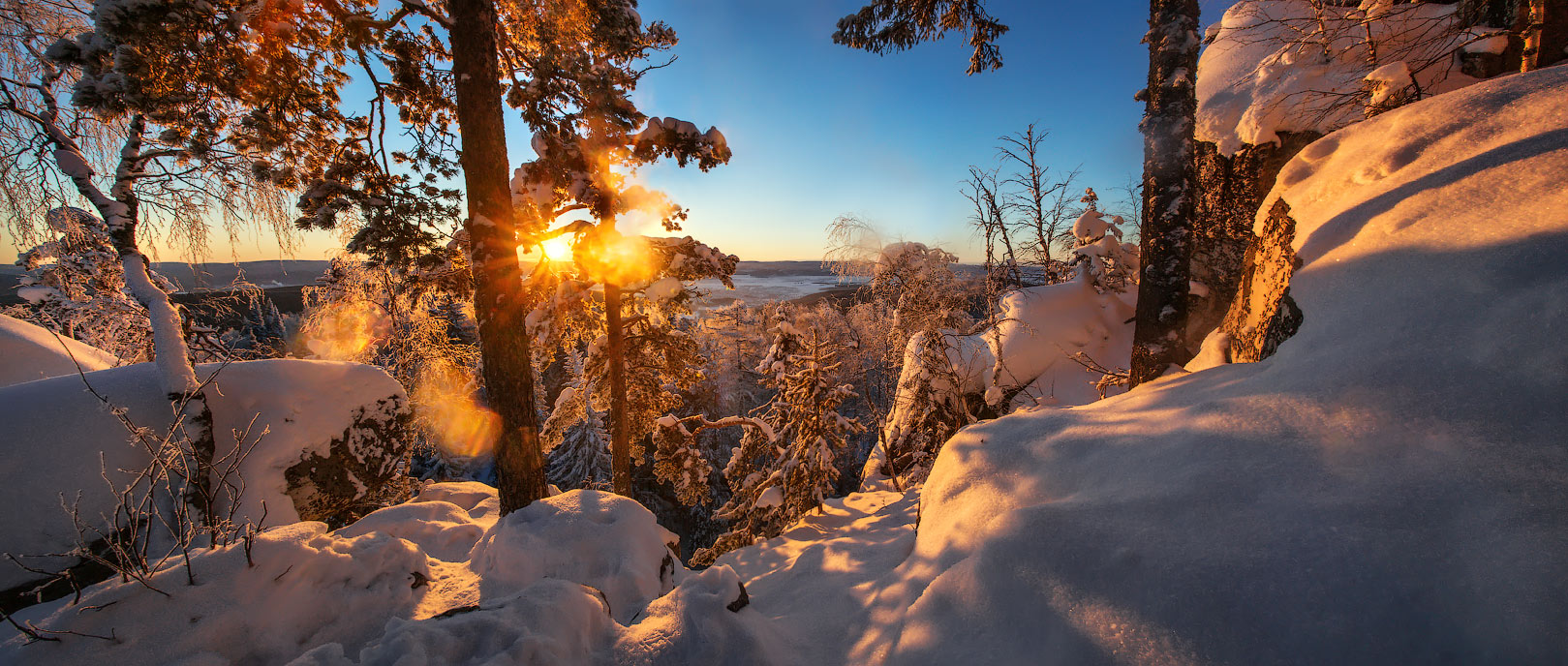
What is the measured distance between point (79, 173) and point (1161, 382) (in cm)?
1025

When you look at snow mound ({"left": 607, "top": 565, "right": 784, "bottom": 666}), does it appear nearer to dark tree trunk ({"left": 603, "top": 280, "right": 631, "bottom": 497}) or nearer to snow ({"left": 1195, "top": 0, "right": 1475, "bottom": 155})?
dark tree trunk ({"left": 603, "top": 280, "right": 631, "bottom": 497})

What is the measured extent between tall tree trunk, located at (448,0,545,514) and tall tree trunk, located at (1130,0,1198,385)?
6881mm

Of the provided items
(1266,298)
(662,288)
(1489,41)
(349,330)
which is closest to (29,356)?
(349,330)

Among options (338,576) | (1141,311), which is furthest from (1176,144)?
(338,576)

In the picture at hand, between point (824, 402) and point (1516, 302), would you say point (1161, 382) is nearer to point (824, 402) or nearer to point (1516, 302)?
point (1516, 302)

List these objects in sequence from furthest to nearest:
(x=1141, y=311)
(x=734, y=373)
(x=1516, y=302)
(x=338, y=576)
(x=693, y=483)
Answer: (x=734, y=373), (x=693, y=483), (x=1141, y=311), (x=338, y=576), (x=1516, y=302)

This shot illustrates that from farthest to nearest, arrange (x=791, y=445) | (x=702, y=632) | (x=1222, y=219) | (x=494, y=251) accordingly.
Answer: (x=791, y=445) → (x=1222, y=219) → (x=494, y=251) → (x=702, y=632)

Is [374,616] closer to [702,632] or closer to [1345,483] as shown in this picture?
[702,632]

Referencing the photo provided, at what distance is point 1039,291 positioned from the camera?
10.7m

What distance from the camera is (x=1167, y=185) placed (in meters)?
4.83

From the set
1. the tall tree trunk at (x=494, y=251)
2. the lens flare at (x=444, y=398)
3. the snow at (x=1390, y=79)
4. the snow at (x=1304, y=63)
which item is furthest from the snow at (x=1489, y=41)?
the lens flare at (x=444, y=398)

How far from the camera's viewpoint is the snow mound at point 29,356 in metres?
7.73

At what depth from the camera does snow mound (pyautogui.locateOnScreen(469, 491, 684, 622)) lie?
383cm

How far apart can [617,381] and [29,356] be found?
33.0 feet
